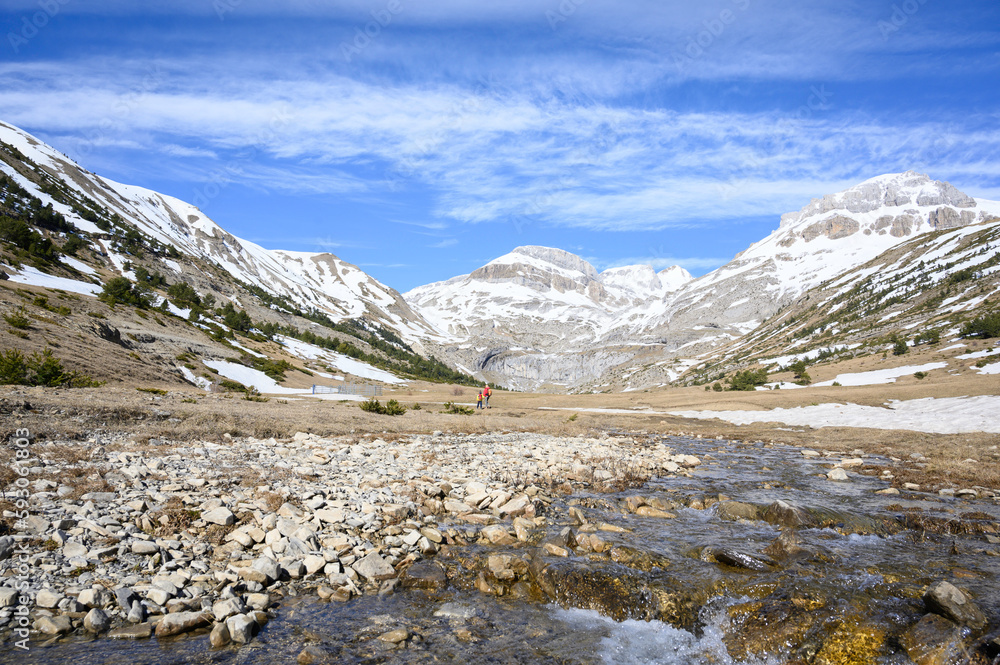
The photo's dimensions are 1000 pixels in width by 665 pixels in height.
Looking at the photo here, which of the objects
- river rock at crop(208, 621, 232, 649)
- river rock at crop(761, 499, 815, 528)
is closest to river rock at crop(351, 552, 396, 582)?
river rock at crop(208, 621, 232, 649)

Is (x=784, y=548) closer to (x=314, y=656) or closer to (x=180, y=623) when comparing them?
(x=314, y=656)

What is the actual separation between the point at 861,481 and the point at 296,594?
61.5ft

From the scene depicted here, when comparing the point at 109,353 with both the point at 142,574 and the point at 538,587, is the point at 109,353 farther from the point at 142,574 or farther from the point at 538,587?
the point at 538,587

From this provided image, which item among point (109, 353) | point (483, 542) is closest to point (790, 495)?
point (483, 542)

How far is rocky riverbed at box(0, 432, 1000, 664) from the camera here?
7383 millimetres

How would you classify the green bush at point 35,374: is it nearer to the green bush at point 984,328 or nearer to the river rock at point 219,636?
the river rock at point 219,636

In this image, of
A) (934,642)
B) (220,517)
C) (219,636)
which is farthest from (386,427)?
(934,642)

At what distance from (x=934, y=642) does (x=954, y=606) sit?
2.88 feet

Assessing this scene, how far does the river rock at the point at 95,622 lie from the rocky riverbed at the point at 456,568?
0.03m

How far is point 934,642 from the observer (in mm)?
7547

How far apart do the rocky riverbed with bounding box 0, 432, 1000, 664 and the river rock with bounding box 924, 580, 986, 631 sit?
4 cm

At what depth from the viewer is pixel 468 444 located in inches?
958

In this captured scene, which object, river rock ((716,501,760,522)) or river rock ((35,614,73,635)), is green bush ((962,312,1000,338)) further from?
river rock ((35,614,73,635))

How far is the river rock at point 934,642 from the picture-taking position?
23.9ft
